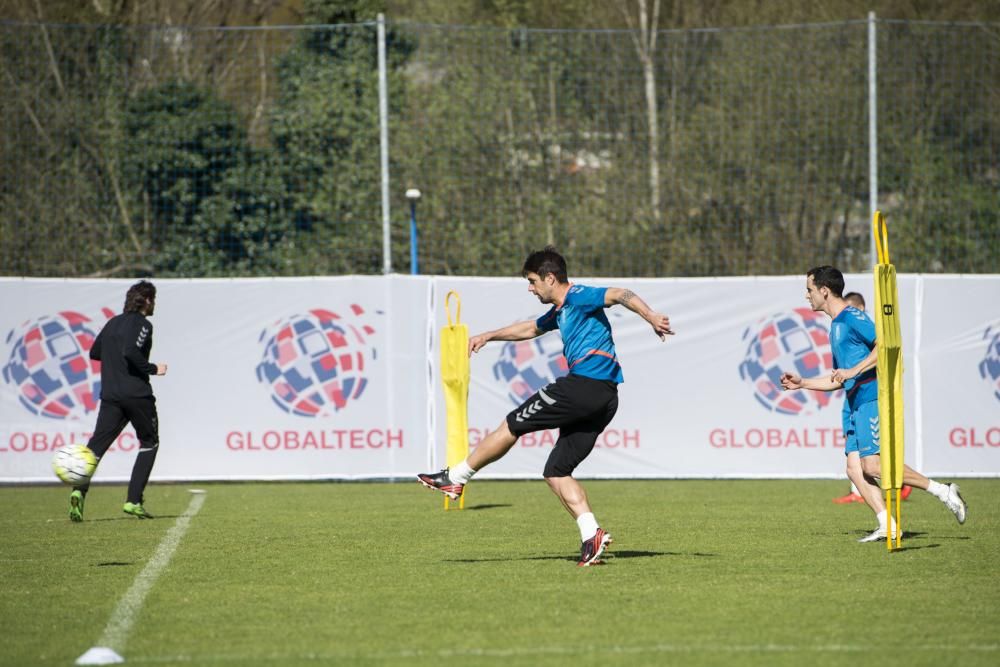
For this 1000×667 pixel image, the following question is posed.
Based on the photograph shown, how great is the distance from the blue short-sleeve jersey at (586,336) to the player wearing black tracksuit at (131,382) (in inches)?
211

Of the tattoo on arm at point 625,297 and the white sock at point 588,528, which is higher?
the tattoo on arm at point 625,297

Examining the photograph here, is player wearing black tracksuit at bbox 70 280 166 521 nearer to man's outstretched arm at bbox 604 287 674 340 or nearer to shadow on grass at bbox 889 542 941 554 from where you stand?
man's outstretched arm at bbox 604 287 674 340

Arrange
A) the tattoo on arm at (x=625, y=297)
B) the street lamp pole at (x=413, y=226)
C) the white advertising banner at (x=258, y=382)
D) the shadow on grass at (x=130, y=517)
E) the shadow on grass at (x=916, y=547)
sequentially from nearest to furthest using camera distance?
1. the tattoo on arm at (x=625, y=297)
2. the shadow on grass at (x=916, y=547)
3. the shadow on grass at (x=130, y=517)
4. the white advertising banner at (x=258, y=382)
5. the street lamp pole at (x=413, y=226)

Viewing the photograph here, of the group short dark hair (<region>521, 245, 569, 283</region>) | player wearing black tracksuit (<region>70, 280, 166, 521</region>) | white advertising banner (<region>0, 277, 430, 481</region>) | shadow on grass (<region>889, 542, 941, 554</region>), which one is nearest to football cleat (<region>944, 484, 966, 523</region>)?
shadow on grass (<region>889, 542, 941, 554</region>)

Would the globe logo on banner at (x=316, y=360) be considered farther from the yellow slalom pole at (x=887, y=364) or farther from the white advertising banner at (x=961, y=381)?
the yellow slalom pole at (x=887, y=364)

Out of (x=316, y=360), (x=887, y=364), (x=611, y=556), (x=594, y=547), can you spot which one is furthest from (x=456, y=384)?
(x=887, y=364)

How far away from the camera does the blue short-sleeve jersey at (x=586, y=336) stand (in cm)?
941

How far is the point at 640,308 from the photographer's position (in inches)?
348

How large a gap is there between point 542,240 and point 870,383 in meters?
12.9

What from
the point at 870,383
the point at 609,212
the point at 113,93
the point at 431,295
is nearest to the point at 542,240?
the point at 609,212

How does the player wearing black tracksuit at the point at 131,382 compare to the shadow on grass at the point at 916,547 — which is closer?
the shadow on grass at the point at 916,547

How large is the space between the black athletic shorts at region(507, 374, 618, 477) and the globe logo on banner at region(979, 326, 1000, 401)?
30.7 feet

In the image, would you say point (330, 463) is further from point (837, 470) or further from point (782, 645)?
point (782, 645)

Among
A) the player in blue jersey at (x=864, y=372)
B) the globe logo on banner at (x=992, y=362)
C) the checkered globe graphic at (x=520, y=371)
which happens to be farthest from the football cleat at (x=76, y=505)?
the globe logo on banner at (x=992, y=362)
